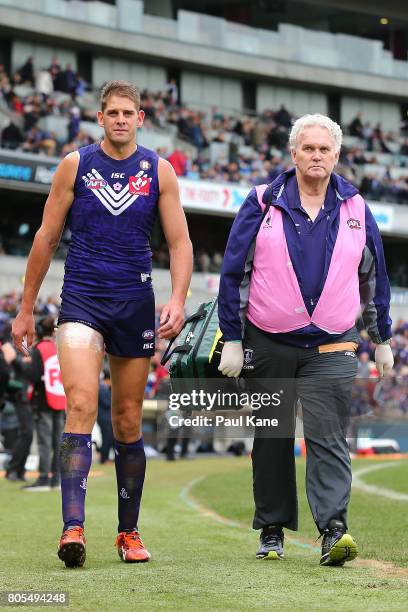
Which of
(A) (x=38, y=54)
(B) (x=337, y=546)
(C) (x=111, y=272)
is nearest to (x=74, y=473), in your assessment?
(C) (x=111, y=272)

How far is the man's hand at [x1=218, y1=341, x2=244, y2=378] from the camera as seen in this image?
666cm

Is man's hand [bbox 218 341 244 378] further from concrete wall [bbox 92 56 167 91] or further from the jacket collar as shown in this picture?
concrete wall [bbox 92 56 167 91]

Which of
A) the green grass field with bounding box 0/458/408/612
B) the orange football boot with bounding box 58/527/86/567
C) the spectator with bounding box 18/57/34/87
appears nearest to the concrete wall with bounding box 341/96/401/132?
the spectator with bounding box 18/57/34/87

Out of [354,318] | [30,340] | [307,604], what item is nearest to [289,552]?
[354,318]

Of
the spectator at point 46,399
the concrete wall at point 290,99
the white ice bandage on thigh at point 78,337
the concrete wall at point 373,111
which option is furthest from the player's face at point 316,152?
the concrete wall at point 373,111

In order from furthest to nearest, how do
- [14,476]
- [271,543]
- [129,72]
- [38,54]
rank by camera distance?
[129,72]
[38,54]
[14,476]
[271,543]

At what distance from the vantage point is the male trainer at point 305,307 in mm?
6652

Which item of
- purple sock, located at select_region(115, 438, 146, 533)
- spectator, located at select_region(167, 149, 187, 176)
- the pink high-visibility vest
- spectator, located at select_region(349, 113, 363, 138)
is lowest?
purple sock, located at select_region(115, 438, 146, 533)

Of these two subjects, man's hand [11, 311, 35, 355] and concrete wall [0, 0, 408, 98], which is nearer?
man's hand [11, 311, 35, 355]

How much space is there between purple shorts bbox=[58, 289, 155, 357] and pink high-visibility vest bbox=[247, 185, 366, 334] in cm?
57

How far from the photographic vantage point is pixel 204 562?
21.8 ft

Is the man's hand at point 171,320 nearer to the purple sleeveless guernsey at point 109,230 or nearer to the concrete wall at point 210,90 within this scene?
the purple sleeveless guernsey at point 109,230

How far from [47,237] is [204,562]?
1881 millimetres
